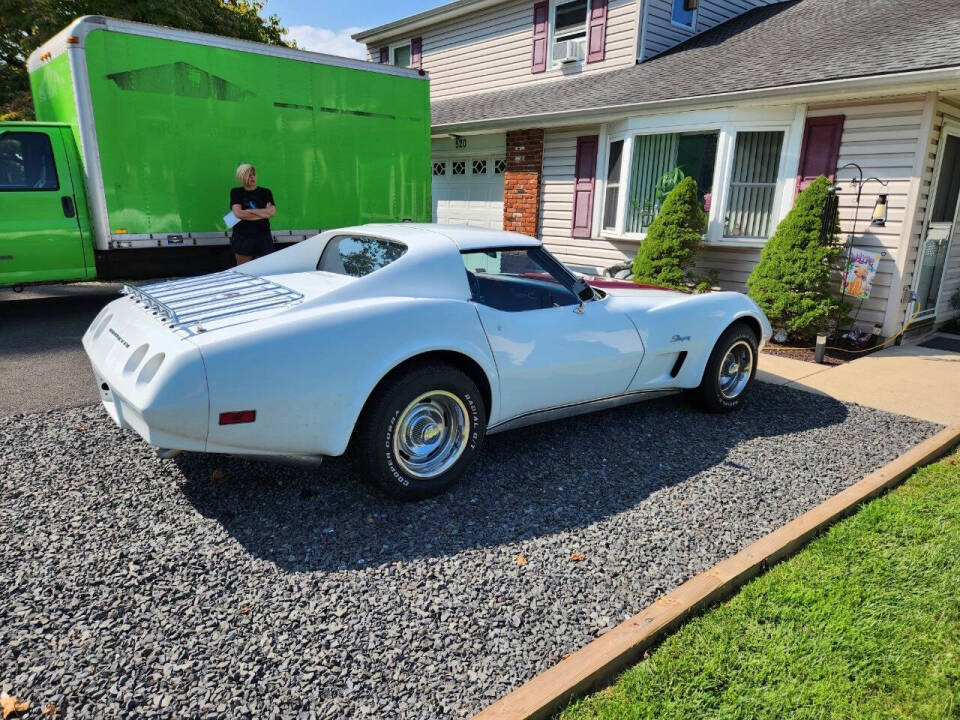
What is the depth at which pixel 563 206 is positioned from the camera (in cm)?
1137

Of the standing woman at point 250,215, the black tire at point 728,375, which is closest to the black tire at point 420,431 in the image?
the black tire at point 728,375

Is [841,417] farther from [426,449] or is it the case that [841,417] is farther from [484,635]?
[484,635]

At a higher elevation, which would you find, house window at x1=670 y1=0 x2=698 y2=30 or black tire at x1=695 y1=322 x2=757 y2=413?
house window at x1=670 y1=0 x2=698 y2=30

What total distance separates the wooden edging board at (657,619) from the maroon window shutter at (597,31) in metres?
10.7

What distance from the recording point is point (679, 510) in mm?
3359

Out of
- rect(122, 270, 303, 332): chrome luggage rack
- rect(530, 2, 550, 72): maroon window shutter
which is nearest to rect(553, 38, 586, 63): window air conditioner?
rect(530, 2, 550, 72): maroon window shutter

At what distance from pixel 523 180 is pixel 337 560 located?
10165mm

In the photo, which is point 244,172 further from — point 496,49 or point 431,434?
point 496,49

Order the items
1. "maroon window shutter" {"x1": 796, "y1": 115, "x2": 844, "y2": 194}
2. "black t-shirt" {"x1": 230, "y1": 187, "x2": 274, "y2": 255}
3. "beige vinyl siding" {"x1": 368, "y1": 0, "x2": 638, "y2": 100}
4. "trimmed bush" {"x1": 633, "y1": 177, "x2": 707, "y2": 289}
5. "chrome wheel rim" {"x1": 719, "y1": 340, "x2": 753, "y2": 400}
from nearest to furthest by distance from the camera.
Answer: "chrome wheel rim" {"x1": 719, "y1": 340, "x2": 753, "y2": 400}
"black t-shirt" {"x1": 230, "y1": 187, "x2": 274, "y2": 255}
"maroon window shutter" {"x1": 796, "y1": 115, "x2": 844, "y2": 194}
"trimmed bush" {"x1": 633, "y1": 177, "x2": 707, "y2": 289}
"beige vinyl siding" {"x1": 368, "y1": 0, "x2": 638, "y2": 100}

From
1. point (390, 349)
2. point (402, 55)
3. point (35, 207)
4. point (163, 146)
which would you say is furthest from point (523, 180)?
point (390, 349)

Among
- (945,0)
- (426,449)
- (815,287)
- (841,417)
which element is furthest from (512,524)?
(945,0)

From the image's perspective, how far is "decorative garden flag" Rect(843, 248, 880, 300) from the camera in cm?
719

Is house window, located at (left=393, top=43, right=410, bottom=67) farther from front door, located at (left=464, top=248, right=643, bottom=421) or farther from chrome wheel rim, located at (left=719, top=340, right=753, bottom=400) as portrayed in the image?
front door, located at (left=464, top=248, right=643, bottom=421)

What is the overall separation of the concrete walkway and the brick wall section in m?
6.00
